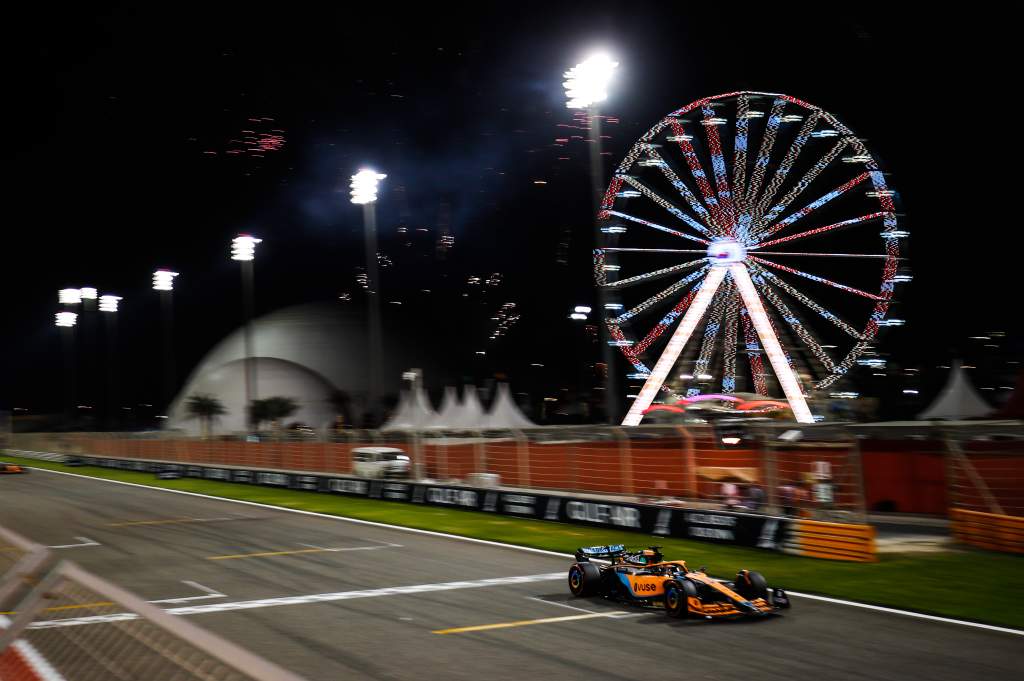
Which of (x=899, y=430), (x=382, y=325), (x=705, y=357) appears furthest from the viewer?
(x=382, y=325)

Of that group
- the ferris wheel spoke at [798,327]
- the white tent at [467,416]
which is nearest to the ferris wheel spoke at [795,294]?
the ferris wheel spoke at [798,327]

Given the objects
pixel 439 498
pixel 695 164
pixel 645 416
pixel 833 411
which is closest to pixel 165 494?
pixel 439 498

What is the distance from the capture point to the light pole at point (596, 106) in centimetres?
2484

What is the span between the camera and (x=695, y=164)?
33219mm

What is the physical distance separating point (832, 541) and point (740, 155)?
58.5 ft

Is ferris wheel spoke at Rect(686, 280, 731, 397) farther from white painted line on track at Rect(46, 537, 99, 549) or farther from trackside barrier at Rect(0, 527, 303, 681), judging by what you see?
trackside barrier at Rect(0, 527, 303, 681)

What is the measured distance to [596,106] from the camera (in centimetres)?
2731

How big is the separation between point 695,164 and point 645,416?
11041 millimetres

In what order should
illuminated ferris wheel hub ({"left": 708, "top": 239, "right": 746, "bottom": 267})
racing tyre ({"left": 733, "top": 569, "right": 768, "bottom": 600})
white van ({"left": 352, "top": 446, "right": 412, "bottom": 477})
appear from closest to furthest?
racing tyre ({"left": 733, "top": 569, "right": 768, "bottom": 600}), illuminated ferris wheel hub ({"left": 708, "top": 239, "right": 746, "bottom": 267}), white van ({"left": 352, "top": 446, "right": 412, "bottom": 477})

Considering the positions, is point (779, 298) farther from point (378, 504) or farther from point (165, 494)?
point (165, 494)

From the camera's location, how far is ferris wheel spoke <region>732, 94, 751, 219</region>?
3084cm

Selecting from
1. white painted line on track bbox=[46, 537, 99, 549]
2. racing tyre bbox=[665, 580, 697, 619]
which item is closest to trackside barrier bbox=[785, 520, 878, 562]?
racing tyre bbox=[665, 580, 697, 619]

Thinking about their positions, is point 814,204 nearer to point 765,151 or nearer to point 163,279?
point 765,151

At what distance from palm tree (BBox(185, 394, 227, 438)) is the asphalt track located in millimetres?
88449
